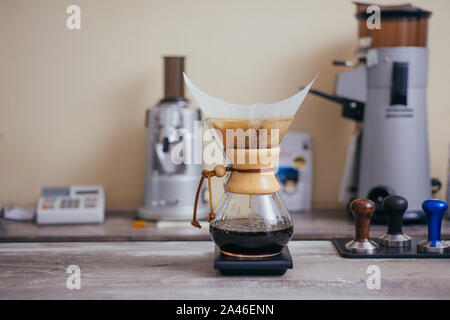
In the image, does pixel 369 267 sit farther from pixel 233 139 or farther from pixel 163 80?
pixel 163 80

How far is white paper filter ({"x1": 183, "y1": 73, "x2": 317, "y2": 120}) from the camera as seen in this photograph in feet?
3.08

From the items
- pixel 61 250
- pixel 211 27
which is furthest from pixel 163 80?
pixel 61 250

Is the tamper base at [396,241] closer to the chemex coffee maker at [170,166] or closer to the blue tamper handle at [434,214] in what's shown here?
the blue tamper handle at [434,214]

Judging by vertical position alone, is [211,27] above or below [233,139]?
above

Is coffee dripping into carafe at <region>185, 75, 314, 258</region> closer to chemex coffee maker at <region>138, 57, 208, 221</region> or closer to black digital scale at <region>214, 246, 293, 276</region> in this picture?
black digital scale at <region>214, 246, 293, 276</region>

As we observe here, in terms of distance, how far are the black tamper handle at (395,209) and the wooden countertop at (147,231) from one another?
155mm

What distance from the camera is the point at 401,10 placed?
138 centimetres

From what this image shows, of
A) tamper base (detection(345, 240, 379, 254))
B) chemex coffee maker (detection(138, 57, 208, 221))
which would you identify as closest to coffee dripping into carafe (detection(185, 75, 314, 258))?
tamper base (detection(345, 240, 379, 254))

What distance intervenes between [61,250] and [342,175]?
88 cm

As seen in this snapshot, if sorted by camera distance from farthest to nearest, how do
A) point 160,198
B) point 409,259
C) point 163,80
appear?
1. point 163,80
2. point 160,198
3. point 409,259

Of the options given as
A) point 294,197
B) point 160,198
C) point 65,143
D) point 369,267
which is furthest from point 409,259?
point 65,143

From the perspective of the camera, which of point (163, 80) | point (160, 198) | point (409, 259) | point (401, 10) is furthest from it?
point (163, 80)

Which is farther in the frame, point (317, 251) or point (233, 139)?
point (317, 251)

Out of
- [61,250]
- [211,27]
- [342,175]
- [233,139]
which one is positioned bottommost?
[61,250]
